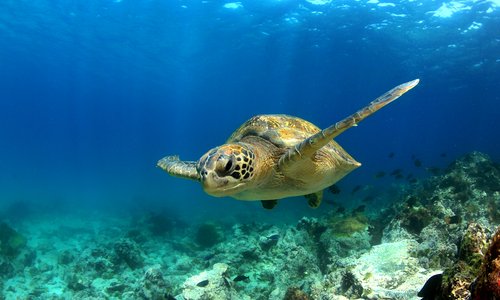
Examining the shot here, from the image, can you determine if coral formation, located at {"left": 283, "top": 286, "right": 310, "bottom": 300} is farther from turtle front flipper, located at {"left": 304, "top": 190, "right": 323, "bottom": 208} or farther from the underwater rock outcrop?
the underwater rock outcrop

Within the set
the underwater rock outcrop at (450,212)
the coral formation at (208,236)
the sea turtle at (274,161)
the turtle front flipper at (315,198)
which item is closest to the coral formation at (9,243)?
the coral formation at (208,236)

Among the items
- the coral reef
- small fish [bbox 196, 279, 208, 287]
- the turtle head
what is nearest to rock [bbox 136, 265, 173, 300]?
small fish [bbox 196, 279, 208, 287]

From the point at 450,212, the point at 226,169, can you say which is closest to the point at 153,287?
the point at 226,169

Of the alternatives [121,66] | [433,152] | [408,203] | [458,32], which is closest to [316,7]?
[458,32]

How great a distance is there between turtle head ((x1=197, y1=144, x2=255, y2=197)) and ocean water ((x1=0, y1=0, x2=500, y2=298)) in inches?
461

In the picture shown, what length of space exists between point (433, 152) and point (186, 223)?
461 feet

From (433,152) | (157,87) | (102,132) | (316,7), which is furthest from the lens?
(433,152)

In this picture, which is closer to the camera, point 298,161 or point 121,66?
point 298,161

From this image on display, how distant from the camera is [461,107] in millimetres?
48969

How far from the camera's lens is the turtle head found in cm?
326

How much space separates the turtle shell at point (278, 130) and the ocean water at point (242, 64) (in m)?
9.77

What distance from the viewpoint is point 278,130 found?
5023 millimetres

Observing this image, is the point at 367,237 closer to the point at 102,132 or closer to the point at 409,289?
the point at 409,289

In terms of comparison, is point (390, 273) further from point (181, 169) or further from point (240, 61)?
point (240, 61)
